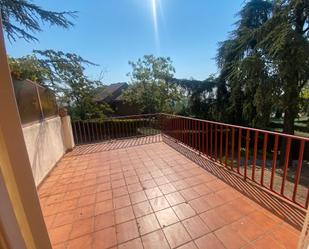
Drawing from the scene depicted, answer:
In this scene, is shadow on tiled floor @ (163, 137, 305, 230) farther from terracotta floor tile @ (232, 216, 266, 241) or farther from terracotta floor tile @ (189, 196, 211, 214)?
terracotta floor tile @ (189, 196, 211, 214)

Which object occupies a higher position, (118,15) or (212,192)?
(118,15)

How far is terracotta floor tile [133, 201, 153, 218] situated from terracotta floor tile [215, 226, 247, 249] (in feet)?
2.54

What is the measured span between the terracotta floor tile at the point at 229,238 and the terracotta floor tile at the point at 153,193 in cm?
90

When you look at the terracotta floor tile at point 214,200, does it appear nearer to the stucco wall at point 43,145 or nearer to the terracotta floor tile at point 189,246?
the terracotta floor tile at point 189,246

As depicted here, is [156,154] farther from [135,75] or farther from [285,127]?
[135,75]

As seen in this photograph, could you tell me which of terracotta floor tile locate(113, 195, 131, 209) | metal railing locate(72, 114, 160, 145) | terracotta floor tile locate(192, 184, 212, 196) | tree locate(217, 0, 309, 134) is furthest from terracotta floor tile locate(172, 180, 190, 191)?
tree locate(217, 0, 309, 134)

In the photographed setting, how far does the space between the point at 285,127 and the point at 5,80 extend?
927 centimetres

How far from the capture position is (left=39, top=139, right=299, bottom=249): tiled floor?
5.33 ft

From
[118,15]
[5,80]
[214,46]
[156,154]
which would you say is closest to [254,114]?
[214,46]

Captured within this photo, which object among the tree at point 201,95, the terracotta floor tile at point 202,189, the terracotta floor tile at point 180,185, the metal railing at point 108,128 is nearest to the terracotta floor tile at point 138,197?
the terracotta floor tile at point 180,185

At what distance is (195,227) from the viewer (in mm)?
1767

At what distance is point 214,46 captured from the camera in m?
10.2

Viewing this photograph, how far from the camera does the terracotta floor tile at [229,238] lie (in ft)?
5.05

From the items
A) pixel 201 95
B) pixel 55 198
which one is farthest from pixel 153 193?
pixel 201 95
